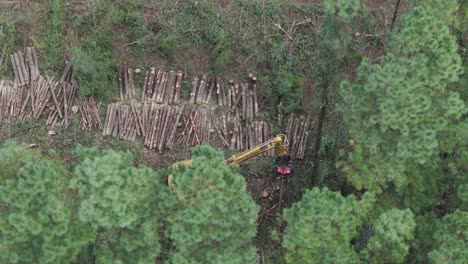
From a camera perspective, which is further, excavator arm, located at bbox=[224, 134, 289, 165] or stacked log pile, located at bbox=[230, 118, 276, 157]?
stacked log pile, located at bbox=[230, 118, 276, 157]

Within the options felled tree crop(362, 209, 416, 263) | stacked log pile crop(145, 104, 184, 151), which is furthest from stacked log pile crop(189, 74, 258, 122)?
felled tree crop(362, 209, 416, 263)

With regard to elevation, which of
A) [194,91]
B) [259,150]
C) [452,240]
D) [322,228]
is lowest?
[452,240]

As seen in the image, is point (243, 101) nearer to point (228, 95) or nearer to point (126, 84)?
point (228, 95)

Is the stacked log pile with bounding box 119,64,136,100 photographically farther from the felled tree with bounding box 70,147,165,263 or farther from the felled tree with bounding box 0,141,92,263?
the felled tree with bounding box 0,141,92,263

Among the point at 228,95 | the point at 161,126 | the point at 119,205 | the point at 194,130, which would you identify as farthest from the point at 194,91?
the point at 119,205

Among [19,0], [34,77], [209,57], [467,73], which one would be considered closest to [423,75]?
Result: [467,73]
